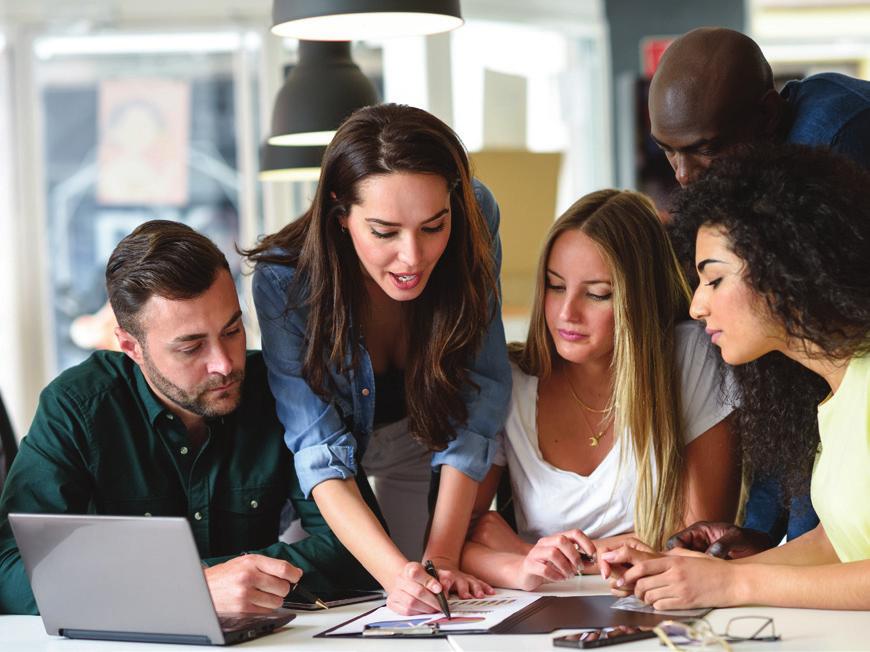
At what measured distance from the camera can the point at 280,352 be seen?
2141 mm

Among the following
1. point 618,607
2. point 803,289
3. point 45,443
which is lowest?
point 618,607

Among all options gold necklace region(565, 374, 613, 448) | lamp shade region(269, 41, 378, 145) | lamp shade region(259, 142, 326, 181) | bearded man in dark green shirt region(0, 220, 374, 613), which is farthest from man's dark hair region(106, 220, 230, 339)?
lamp shade region(259, 142, 326, 181)

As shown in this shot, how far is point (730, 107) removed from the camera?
2250 millimetres

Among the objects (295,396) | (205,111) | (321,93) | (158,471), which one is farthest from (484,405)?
(205,111)

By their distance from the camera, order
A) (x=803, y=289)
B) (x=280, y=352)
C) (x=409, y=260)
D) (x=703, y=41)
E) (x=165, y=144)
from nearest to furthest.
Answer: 1. (x=803, y=289)
2. (x=409, y=260)
3. (x=280, y=352)
4. (x=703, y=41)
5. (x=165, y=144)

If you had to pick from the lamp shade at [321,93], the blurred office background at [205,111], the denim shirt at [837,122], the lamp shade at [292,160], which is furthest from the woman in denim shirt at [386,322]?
the blurred office background at [205,111]

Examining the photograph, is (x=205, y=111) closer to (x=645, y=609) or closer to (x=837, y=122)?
(x=837, y=122)

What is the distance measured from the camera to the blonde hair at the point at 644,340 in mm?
2254

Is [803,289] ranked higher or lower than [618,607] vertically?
higher

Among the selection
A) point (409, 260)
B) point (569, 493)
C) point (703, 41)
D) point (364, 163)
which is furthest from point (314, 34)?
point (569, 493)

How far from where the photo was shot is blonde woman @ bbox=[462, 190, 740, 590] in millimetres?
2268

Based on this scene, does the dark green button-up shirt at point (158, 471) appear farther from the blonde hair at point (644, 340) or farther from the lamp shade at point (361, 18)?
the lamp shade at point (361, 18)

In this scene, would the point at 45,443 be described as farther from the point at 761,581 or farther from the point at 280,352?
the point at 761,581

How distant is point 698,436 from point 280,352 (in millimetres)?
816
